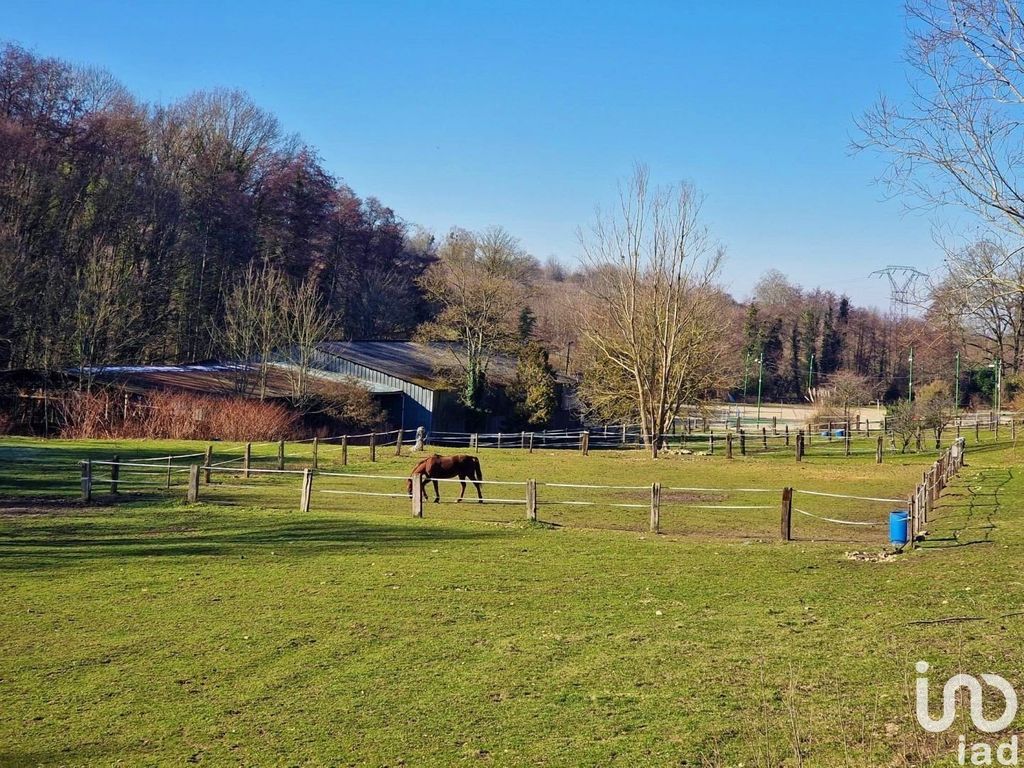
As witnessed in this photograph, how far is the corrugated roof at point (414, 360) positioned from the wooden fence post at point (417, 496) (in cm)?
3103

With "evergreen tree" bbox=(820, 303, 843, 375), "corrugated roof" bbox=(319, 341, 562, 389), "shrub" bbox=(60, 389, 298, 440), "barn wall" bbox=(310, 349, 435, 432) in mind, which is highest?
"evergreen tree" bbox=(820, 303, 843, 375)

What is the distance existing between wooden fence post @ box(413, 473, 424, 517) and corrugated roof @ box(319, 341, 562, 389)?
31.0 meters

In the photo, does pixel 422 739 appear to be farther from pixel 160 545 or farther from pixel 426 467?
pixel 426 467

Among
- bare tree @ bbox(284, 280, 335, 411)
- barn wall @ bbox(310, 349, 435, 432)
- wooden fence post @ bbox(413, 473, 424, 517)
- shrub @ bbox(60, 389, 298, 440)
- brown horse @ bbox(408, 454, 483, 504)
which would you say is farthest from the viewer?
barn wall @ bbox(310, 349, 435, 432)

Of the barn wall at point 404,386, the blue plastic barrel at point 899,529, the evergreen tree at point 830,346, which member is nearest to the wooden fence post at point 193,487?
the blue plastic barrel at point 899,529

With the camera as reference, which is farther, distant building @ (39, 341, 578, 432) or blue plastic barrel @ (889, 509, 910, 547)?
distant building @ (39, 341, 578, 432)

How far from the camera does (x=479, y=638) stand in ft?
30.1

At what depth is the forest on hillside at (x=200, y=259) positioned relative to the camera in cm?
4150

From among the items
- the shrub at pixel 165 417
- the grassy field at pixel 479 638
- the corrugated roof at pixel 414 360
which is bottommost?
the grassy field at pixel 479 638

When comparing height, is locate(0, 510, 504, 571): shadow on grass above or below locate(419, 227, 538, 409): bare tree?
below

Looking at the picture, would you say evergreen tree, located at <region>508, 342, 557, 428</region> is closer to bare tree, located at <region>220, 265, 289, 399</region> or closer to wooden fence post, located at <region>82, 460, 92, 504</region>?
bare tree, located at <region>220, 265, 289, 399</region>

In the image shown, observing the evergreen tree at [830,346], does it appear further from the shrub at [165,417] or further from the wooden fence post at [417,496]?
the wooden fence post at [417,496]

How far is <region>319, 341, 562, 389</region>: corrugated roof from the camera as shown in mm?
51125

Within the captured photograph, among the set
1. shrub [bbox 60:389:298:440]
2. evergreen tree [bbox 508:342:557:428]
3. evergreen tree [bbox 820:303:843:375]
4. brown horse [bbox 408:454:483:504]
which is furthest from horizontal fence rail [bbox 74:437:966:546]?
evergreen tree [bbox 820:303:843:375]
